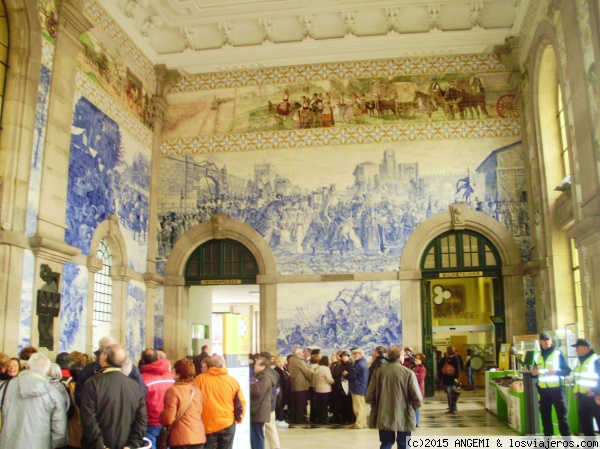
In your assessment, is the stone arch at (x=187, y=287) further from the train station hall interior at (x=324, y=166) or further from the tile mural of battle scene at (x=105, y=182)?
the tile mural of battle scene at (x=105, y=182)

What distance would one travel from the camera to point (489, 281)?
80.8 feet

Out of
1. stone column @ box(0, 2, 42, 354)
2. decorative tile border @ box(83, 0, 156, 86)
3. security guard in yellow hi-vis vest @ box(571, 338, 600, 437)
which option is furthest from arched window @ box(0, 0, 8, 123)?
security guard in yellow hi-vis vest @ box(571, 338, 600, 437)

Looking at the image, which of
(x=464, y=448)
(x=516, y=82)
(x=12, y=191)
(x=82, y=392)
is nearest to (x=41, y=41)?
(x=12, y=191)

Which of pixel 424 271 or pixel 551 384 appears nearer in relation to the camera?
pixel 551 384

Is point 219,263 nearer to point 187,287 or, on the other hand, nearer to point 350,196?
point 187,287

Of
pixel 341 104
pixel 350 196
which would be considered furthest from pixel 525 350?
pixel 341 104

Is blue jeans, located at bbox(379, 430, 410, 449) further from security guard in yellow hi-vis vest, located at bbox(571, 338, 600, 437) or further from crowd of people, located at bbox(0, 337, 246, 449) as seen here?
security guard in yellow hi-vis vest, located at bbox(571, 338, 600, 437)

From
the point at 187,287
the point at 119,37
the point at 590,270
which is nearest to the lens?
the point at 590,270

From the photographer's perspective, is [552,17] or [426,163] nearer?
[552,17]

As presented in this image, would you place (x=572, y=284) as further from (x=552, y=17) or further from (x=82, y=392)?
(x=82, y=392)

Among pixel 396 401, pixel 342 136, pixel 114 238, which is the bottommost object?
pixel 396 401

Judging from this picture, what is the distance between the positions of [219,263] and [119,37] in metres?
6.80

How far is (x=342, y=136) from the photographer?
18.7 metres

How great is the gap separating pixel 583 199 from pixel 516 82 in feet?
22.8
